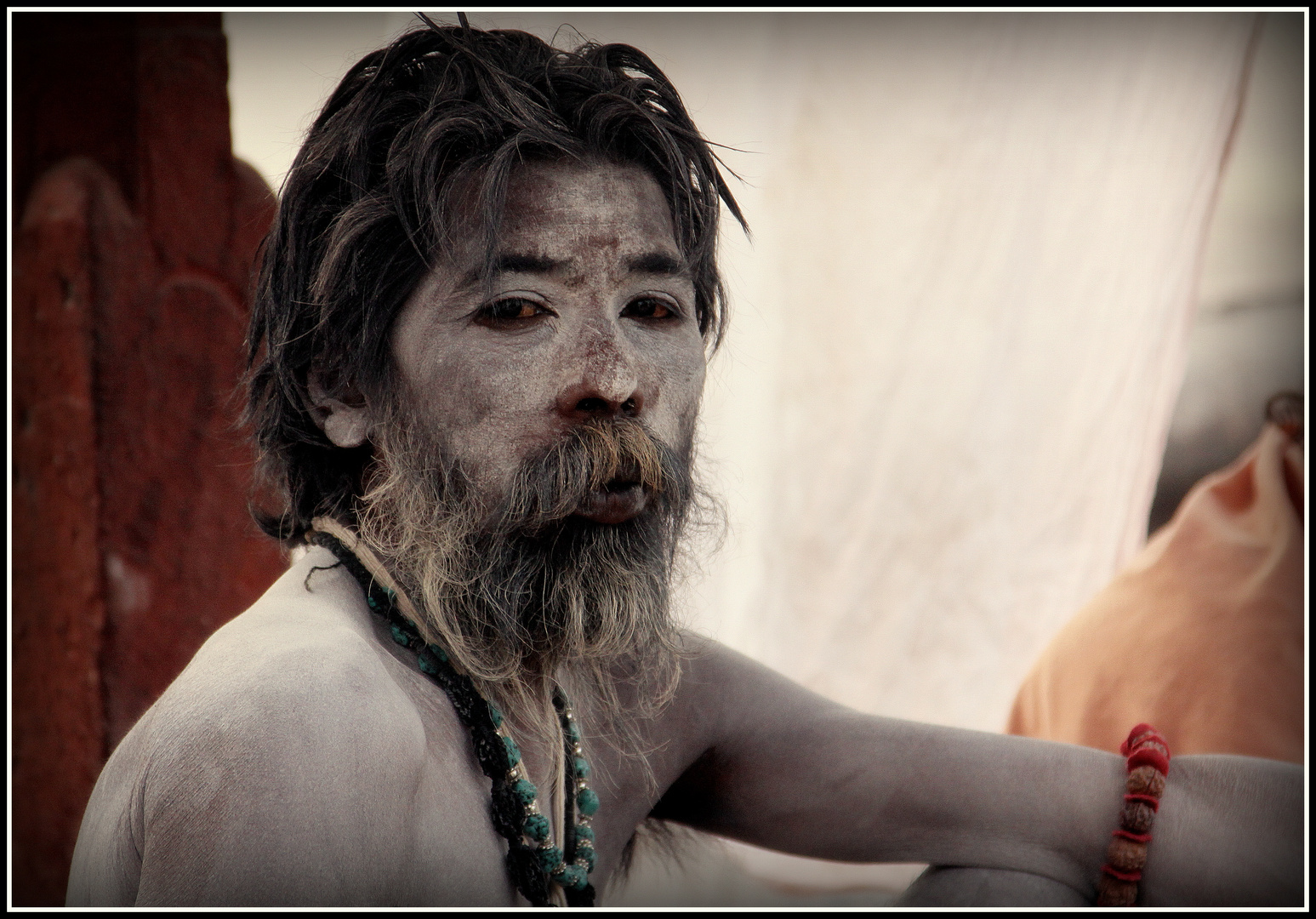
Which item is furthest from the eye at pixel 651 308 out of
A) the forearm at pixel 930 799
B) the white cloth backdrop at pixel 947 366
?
the white cloth backdrop at pixel 947 366

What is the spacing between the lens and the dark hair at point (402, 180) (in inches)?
52.0

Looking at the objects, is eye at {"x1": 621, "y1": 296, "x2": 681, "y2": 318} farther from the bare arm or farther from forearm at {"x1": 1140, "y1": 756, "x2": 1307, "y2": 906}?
forearm at {"x1": 1140, "y1": 756, "x2": 1307, "y2": 906}

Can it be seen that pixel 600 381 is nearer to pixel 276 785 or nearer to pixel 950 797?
pixel 276 785

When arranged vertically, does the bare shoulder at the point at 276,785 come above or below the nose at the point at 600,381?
below

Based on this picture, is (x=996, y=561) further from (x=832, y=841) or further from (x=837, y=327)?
(x=832, y=841)

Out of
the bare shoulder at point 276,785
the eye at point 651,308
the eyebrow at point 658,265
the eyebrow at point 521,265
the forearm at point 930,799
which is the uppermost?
the eyebrow at point 658,265

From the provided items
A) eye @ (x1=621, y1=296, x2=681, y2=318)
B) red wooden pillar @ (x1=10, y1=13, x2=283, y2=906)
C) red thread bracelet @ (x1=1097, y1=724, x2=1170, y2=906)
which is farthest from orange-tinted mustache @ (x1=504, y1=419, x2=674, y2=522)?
red wooden pillar @ (x1=10, y1=13, x2=283, y2=906)

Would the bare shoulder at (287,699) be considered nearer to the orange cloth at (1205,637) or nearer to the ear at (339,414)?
the ear at (339,414)

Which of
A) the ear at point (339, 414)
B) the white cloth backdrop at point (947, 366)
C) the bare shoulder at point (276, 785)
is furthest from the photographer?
→ the white cloth backdrop at point (947, 366)

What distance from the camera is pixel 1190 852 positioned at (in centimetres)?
144

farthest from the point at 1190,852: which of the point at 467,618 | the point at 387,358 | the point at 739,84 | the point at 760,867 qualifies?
the point at 739,84

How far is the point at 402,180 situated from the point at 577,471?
43 centimetres

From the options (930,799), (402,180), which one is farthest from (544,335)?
(930,799)

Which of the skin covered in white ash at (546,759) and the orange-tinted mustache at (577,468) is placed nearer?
the skin covered in white ash at (546,759)
